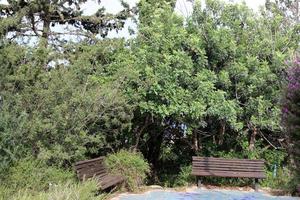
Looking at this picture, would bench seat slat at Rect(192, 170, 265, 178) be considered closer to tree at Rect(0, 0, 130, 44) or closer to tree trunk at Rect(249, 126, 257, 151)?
tree trunk at Rect(249, 126, 257, 151)

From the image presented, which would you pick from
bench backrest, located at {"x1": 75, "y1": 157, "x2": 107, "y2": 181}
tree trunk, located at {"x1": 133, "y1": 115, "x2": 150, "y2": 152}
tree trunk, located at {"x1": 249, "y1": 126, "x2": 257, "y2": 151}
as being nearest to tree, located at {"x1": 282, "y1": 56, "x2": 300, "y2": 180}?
bench backrest, located at {"x1": 75, "y1": 157, "x2": 107, "y2": 181}

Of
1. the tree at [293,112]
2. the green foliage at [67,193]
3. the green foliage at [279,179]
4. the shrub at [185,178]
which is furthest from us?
the shrub at [185,178]

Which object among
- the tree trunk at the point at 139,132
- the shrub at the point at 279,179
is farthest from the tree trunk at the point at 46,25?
the shrub at the point at 279,179

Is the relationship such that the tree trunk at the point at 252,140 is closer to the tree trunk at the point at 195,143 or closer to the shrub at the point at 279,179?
the shrub at the point at 279,179

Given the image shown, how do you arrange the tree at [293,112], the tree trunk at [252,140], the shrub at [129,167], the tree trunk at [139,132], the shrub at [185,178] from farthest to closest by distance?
the tree trunk at [252,140] → the tree trunk at [139,132] → the shrub at [185,178] → the shrub at [129,167] → the tree at [293,112]

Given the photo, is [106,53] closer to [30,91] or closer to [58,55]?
[58,55]

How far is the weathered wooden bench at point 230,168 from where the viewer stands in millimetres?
11594

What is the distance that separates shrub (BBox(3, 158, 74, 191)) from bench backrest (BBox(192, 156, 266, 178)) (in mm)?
3694

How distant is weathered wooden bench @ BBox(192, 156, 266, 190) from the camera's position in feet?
38.0

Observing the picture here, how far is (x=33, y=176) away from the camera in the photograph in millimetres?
8508

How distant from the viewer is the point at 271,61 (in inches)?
491

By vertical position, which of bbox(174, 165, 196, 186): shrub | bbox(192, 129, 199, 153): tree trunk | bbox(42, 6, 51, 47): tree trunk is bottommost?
bbox(174, 165, 196, 186): shrub

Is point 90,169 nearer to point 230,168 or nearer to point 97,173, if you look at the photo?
point 97,173

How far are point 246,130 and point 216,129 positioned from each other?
3.09ft
